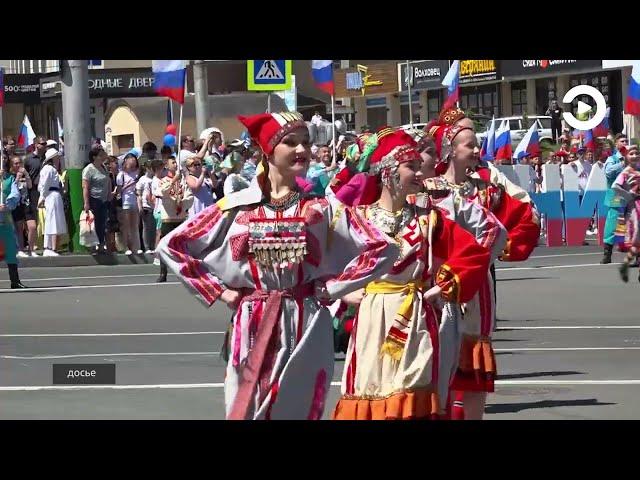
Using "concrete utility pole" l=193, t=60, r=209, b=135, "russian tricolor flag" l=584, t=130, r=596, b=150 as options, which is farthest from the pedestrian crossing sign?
"concrete utility pole" l=193, t=60, r=209, b=135

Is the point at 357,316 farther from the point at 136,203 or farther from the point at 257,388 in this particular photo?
the point at 136,203

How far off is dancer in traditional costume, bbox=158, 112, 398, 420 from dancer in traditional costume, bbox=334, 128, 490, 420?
869 mm

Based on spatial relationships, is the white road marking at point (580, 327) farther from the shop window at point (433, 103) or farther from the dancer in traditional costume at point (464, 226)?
the shop window at point (433, 103)

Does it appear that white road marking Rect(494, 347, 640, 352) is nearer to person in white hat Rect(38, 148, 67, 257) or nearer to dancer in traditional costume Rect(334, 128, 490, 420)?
dancer in traditional costume Rect(334, 128, 490, 420)

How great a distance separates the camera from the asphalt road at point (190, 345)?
468 inches

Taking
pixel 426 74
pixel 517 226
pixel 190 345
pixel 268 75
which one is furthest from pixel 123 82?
pixel 517 226

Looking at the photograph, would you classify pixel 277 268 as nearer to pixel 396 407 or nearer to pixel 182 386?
pixel 396 407

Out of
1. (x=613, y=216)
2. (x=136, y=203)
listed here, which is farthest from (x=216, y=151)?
(x=613, y=216)

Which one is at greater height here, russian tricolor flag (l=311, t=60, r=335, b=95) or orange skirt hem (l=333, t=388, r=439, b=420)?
russian tricolor flag (l=311, t=60, r=335, b=95)

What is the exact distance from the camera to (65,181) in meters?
27.9

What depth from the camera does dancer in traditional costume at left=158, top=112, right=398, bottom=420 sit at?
766cm

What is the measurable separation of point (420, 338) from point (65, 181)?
19.7 m

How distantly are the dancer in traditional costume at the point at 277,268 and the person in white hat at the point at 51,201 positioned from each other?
19.2 meters
